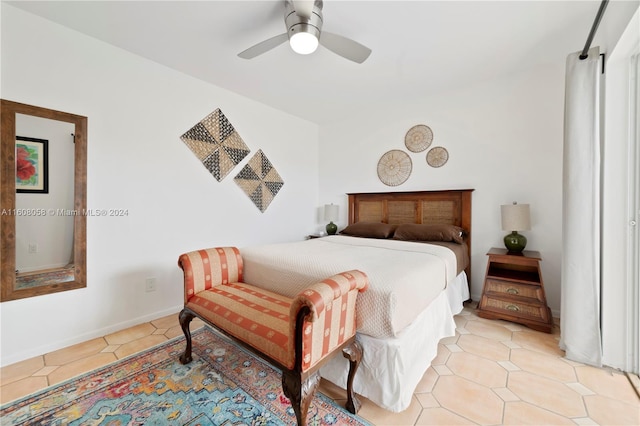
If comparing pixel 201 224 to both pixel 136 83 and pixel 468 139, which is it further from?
pixel 468 139

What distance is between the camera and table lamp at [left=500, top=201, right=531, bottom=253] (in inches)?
96.0

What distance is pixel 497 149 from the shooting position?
284 cm

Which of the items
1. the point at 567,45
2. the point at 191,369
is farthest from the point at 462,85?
the point at 191,369

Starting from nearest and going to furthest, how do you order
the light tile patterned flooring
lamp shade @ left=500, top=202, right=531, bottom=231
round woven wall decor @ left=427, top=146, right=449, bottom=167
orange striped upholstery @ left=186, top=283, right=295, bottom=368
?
orange striped upholstery @ left=186, top=283, right=295, bottom=368, the light tile patterned flooring, lamp shade @ left=500, top=202, right=531, bottom=231, round woven wall decor @ left=427, top=146, right=449, bottom=167

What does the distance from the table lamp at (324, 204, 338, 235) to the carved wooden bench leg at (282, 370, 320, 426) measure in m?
2.90

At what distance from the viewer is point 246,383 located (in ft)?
5.26

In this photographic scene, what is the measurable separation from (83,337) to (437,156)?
4053 mm

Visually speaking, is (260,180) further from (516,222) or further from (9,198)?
(516,222)

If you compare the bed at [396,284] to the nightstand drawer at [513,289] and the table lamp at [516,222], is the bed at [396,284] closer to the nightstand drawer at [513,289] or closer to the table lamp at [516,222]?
the nightstand drawer at [513,289]

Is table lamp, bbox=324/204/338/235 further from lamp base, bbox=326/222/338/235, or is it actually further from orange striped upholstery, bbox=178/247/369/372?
orange striped upholstery, bbox=178/247/369/372

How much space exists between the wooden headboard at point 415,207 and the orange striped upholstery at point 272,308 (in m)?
2.22

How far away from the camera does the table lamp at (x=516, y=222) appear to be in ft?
8.00

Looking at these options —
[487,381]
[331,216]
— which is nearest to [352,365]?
[487,381]

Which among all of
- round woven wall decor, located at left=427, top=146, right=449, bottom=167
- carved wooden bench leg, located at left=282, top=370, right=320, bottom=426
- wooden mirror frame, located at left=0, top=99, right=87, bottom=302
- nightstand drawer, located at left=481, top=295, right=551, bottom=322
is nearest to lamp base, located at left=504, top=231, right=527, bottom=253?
nightstand drawer, located at left=481, top=295, right=551, bottom=322
